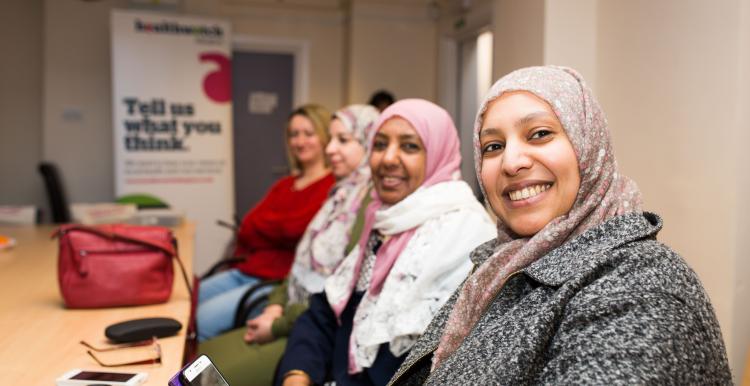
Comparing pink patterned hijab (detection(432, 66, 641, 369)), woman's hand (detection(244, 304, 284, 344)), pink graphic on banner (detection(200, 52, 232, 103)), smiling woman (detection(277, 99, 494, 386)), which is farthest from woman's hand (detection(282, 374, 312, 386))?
pink graphic on banner (detection(200, 52, 232, 103))

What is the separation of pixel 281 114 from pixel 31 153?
2.19 m

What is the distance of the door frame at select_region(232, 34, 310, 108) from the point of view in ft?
18.0

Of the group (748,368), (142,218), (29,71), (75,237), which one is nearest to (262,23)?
(29,71)

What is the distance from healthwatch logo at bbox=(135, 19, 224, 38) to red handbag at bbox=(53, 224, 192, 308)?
351 cm

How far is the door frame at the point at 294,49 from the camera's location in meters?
Answer: 5.49

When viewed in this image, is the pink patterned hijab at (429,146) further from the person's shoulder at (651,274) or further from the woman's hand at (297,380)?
the person's shoulder at (651,274)

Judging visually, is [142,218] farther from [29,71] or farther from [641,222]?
[641,222]

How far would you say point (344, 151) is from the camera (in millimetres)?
2645

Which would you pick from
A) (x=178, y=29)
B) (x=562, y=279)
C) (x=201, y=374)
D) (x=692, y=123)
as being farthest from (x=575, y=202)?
(x=178, y=29)

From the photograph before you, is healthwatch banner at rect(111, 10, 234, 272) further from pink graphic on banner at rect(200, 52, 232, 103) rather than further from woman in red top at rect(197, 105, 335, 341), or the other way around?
woman in red top at rect(197, 105, 335, 341)

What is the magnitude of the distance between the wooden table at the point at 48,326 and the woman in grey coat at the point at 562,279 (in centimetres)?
64

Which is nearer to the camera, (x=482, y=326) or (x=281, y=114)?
(x=482, y=326)

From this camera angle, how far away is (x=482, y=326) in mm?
983

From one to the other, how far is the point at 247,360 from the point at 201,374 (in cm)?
102
